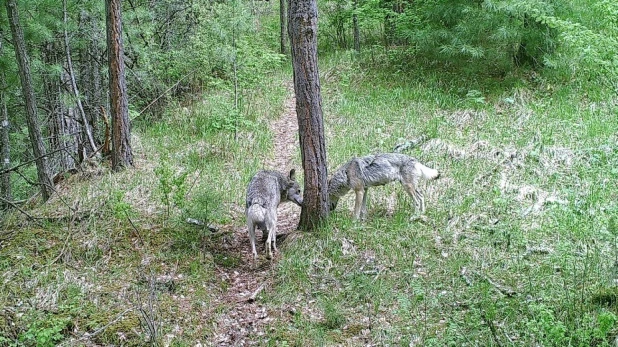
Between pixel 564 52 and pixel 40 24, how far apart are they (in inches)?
489

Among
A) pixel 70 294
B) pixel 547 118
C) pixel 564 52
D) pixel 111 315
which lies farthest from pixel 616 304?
pixel 564 52

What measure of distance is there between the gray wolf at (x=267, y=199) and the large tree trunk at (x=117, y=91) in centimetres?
362

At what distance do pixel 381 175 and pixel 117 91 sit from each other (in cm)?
550

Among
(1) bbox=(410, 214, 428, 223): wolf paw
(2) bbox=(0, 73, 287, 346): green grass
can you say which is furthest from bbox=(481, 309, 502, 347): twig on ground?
(2) bbox=(0, 73, 287, 346): green grass

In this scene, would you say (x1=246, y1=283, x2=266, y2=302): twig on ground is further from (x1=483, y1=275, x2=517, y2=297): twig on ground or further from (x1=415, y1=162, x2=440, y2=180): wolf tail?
(x1=415, y1=162, x2=440, y2=180): wolf tail

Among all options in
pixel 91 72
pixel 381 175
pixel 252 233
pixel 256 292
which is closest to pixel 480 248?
pixel 381 175

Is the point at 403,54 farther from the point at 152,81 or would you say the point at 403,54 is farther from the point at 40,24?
the point at 40,24

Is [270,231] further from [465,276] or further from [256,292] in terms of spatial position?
[465,276]

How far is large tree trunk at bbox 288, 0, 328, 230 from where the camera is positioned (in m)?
6.84

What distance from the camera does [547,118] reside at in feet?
34.6

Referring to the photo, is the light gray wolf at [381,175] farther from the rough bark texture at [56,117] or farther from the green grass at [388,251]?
the rough bark texture at [56,117]

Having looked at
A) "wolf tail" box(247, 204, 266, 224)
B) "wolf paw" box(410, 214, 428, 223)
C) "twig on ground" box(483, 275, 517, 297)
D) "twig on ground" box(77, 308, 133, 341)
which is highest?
"wolf tail" box(247, 204, 266, 224)

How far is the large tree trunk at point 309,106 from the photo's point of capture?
6.84 meters

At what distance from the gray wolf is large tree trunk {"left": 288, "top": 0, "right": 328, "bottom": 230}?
532mm
